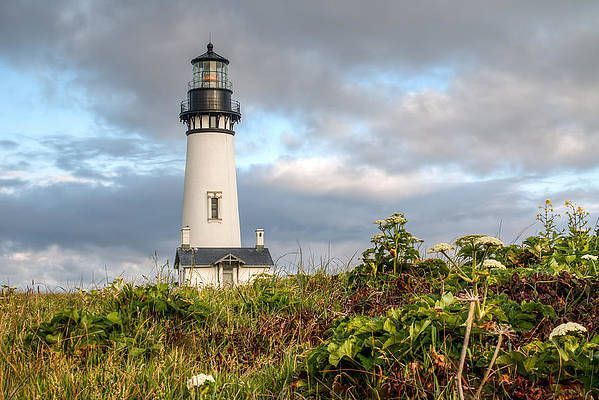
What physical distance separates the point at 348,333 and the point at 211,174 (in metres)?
36.5

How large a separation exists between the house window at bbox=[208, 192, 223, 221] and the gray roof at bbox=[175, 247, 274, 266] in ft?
5.40

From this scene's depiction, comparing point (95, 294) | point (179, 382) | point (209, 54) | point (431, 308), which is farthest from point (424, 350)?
point (209, 54)

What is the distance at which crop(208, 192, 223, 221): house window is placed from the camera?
1634 inches

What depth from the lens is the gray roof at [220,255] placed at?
131ft

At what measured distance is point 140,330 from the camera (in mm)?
7500

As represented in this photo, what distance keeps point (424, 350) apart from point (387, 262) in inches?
131

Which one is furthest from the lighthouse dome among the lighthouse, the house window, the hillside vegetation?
the hillside vegetation

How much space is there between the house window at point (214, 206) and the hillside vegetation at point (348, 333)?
1239 inches

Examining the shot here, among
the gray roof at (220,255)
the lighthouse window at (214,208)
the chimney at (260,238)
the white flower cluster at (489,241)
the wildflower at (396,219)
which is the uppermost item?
the lighthouse window at (214,208)

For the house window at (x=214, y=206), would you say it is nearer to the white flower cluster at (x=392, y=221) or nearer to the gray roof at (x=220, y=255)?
the gray roof at (x=220, y=255)

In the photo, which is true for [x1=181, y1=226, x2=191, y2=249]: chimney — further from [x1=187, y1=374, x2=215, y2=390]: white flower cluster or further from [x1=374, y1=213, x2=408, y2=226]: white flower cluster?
[x1=187, y1=374, x2=215, y2=390]: white flower cluster

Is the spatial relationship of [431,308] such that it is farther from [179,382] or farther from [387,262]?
[387,262]

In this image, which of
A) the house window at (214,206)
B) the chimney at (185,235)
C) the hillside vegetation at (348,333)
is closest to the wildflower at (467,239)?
the hillside vegetation at (348,333)

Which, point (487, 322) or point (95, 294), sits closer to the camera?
point (487, 322)
